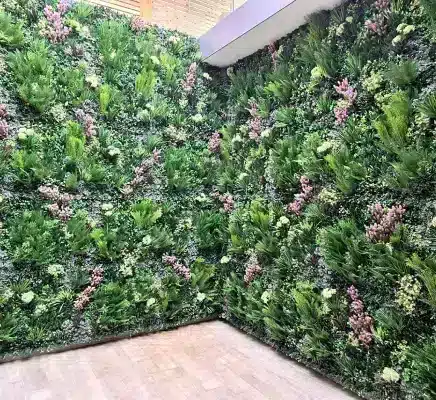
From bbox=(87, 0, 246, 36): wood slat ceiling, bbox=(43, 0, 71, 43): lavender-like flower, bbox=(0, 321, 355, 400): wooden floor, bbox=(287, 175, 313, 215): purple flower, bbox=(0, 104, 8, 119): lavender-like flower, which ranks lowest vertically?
bbox=(0, 321, 355, 400): wooden floor

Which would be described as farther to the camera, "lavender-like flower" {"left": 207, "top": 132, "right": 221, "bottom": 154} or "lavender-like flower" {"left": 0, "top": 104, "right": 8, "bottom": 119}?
"lavender-like flower" {"left": 207, "top": 132, "right": 221, "bottom": 154}

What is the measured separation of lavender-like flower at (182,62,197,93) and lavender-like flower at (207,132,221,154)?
515 millimetres

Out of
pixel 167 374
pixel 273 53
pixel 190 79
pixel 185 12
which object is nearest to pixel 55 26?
pixel 190 79

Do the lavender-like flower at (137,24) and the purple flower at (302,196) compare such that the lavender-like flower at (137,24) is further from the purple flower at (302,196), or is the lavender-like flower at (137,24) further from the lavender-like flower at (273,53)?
the purple flower at (302,196)

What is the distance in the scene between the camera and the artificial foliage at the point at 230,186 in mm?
1983

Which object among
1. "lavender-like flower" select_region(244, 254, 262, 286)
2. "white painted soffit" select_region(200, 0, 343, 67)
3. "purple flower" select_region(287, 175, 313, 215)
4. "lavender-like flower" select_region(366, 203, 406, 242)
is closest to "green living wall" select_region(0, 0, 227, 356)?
"white painted soffit" select_region(200, 0, 343, 67)

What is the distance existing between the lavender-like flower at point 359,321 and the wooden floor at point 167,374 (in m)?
0.40

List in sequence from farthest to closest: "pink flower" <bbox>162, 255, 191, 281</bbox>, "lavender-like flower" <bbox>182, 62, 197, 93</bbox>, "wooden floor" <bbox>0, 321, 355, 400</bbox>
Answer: "lavender-like flower" <bbox>182, 62, 197, 93</bbox> → "pink flower" <bbox>162, 255, 191, 281</bbox> → "wooden floor" <bbox>0, 321, 355, 400</bbox>

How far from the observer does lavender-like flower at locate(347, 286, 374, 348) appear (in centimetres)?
208

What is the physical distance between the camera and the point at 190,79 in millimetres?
3645

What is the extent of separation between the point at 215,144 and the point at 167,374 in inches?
84.7

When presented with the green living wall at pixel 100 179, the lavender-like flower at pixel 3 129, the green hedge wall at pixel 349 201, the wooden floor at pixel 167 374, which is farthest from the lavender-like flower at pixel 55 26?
the wooden floor at pixel 167 374

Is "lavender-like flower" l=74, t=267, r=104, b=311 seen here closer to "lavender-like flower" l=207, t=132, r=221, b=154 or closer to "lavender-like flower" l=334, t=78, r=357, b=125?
"lavender-like flower" l=207, t=132, r=221, b=154

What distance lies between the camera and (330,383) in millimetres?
2348
